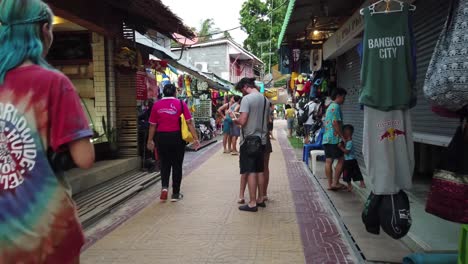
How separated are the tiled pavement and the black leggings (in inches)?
17.4

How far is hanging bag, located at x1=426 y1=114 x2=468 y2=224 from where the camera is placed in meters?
2.80

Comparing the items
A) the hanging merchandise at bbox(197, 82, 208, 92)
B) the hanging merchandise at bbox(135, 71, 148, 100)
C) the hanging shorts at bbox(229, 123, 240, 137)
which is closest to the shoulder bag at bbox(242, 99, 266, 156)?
the hanging merchandise at bbox(135, 71, 148, 100)

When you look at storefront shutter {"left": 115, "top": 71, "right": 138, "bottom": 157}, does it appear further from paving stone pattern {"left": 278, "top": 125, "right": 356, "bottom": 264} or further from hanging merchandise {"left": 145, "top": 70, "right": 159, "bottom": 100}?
paving stone pattern {"left": 278, "top": 125, "right": 356, "bottom": 264}

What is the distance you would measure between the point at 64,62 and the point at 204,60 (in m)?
27.0

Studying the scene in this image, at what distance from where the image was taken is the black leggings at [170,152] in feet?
21.9

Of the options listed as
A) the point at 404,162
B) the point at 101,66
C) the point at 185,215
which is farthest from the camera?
the point at 101,66

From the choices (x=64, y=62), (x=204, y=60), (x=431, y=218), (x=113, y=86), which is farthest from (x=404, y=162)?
(x=204, y=60)

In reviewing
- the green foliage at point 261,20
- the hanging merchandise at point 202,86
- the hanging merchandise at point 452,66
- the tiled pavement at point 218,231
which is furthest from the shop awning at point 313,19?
the green foliage at point 261,20

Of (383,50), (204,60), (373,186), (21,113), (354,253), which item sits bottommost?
(354,253)

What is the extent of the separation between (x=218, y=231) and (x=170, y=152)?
1.95 metres

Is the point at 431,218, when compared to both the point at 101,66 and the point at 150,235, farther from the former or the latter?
the point at 101,66

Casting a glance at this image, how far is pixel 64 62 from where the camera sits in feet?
28.9

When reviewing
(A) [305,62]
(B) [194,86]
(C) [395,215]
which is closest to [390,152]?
(C) [395,215]

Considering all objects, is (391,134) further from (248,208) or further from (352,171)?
(352,171)
